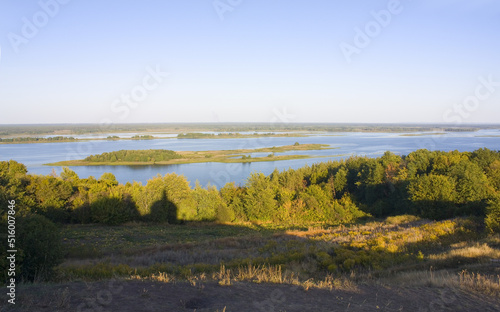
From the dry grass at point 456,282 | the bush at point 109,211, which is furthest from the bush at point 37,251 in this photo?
the bush at point 109,211

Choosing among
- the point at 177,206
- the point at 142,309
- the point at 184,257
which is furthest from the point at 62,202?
the point at 142,309

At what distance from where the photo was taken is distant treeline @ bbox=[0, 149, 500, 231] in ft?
74.8

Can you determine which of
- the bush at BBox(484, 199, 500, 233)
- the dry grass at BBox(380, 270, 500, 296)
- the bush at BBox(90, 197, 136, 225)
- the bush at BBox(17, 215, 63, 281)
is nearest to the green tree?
the bush at BBox(484, 199, 500, 233)

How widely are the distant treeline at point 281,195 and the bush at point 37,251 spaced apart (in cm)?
1439

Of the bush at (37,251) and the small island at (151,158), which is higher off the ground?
the bush at (37,251)

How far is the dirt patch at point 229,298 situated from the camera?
4617 millimetres

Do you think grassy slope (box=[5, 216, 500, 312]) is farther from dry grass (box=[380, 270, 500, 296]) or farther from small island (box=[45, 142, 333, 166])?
small island (box=[45, 142, 333, 166])

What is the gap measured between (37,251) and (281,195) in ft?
82.2

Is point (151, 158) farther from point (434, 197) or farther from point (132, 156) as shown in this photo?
point (434, 197)

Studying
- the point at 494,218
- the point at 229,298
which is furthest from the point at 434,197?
the point at 229,298

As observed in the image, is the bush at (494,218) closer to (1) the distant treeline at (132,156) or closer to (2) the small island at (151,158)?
(2) the small island at (151,158)

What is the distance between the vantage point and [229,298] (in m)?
5.16

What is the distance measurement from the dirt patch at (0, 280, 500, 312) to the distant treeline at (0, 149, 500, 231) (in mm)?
17587

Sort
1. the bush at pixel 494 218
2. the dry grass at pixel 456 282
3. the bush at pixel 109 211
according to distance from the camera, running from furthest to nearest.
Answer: the bush at pixel 109 211
the bush at pixel 494 218
the dry grass at pixel 456 282
